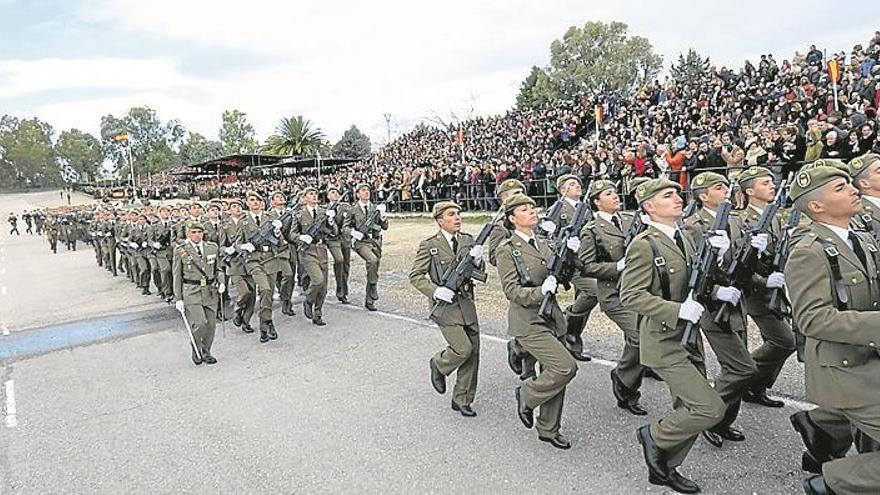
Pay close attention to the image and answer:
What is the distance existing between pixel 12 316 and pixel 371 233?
24.5ft

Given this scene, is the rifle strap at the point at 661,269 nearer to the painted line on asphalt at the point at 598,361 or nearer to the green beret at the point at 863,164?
the painted line on asphalt at the point at 598,361

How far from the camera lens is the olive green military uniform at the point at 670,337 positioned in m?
3.93

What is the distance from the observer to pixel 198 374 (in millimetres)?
7633

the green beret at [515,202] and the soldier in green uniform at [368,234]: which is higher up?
the green beret at [515,202]

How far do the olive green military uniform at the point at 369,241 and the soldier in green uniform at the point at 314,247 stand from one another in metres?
0.37

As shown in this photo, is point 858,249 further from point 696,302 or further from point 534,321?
point 534,321

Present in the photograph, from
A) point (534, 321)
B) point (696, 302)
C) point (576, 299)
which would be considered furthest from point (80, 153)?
point (696, 302)

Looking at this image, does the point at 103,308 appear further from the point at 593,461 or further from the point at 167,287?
the point at 593,461

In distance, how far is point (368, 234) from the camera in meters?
11.1

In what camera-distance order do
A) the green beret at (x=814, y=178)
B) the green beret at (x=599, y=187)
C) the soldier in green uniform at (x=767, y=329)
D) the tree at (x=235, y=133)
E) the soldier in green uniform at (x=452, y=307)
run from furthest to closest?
1. the tree at (x=235, y=133)
2. the green beret at (x=599, y=187)
3. the soldier in green uniform at (x=452, y=307)
4. the soldier in green uniform at (x=767, y=329)
5. the green beret at (x=814, y=178)

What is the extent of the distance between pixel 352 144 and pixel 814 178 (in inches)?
3149

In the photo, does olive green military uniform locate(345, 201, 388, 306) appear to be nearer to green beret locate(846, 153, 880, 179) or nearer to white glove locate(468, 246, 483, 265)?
white glove locate(468, 246, 483, 265)

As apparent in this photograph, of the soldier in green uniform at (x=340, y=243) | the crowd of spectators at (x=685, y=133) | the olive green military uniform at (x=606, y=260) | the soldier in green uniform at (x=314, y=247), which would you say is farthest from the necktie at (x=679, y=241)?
the crowd of spectators at (x=685, y=133)

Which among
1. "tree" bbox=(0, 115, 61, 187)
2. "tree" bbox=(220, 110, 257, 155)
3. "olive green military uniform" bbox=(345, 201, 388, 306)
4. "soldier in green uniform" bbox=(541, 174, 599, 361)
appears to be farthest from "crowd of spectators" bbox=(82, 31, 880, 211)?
"tree" bbox=(0, 115, 61, 187)
